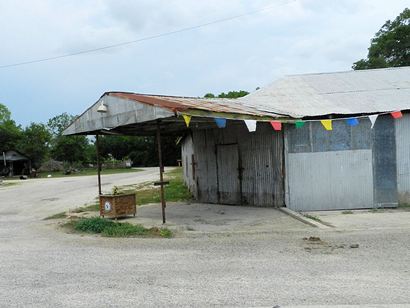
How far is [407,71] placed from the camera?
18.0 metres

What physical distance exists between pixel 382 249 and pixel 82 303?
5.67m

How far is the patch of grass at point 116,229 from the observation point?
10.9m

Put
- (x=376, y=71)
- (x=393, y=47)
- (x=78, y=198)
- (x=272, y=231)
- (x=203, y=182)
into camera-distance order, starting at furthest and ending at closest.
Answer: (x=393, y=47) → (x=78, y=198) → (x=376, y=71) → (x=203, y=182) → (x=272, y=231)

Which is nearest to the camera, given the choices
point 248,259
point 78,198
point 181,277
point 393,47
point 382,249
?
point 181,277

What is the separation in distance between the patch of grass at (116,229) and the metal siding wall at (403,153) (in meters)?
7.64

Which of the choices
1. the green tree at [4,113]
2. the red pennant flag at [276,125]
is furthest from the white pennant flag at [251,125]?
the green tree at [4,113]

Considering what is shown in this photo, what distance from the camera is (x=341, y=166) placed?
1405cm

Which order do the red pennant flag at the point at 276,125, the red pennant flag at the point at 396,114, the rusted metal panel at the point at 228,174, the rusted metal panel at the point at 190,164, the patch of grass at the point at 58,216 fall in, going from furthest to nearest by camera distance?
the rusted metal panel at the point at 190,164, the rusted metal panel at the point at 228,174, the patch of grass at the point at 58,216, the red pennant flag at the point at 396,114, the red pennant flag at the point at 276,125

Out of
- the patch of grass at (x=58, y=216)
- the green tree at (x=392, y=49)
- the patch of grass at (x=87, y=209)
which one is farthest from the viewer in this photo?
the green tree at (x=392, y=49)

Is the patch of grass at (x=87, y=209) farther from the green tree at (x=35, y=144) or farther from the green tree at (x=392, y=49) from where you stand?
the green tree at (x=35, y=144)

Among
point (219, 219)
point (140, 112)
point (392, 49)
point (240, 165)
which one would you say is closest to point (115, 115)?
point (140, 112)

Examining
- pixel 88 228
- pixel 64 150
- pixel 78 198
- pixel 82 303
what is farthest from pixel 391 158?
pixel 64 150

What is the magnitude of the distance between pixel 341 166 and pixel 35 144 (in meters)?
53.9

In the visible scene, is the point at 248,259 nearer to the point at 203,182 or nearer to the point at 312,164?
the point at 312,164
